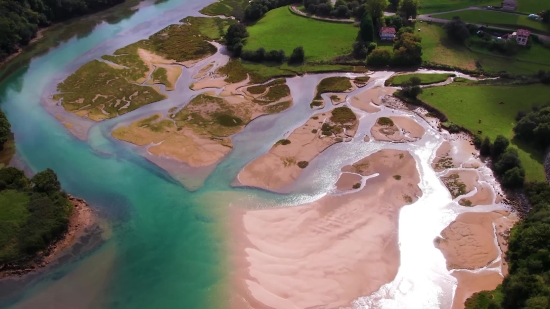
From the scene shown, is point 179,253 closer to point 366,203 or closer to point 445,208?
point 366,203

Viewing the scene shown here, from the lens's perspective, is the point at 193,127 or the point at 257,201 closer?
the point at 257,201

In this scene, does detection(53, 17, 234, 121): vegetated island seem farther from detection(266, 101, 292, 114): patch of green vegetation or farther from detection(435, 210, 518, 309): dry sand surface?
detection(435, 210, 518, 309): dry sand surface

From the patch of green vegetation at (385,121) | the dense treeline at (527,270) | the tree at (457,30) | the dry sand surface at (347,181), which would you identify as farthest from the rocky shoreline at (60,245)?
the tree at (457,30)

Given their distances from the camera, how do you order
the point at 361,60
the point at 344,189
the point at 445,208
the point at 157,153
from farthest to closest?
the point at 361,60, the point at 157,153, the point at 344,189, the point at 445,208

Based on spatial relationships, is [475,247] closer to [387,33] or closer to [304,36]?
[387,33]

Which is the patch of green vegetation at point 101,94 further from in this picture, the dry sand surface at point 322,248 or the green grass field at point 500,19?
the green grass field at point 500,19

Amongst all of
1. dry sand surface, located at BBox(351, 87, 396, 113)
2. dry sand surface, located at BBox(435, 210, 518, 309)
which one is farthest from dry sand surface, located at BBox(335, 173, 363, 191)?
dry sand surface, located at BBox(351, 87, 396, 113)

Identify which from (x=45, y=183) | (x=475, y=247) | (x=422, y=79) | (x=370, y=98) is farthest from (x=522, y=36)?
(x=45, y=183)

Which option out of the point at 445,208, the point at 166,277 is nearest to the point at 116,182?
the point at 166,277
